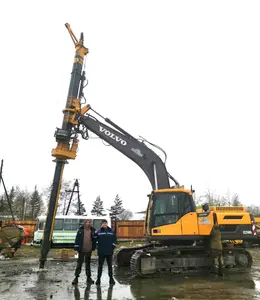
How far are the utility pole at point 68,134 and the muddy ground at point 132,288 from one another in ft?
5.60

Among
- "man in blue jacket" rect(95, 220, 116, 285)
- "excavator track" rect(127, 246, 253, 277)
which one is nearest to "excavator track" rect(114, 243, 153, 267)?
"excavator track" rect(127, 246, 253, 277)

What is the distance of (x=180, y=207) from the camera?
1016 centimetres

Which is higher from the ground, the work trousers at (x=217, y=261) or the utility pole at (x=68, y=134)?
the utility pole at (x=68, y=134)

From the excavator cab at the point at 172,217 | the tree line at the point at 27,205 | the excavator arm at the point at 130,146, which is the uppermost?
the tree line at the point at 27,205

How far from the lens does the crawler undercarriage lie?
9523mm

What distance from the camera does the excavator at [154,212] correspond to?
32.6ft

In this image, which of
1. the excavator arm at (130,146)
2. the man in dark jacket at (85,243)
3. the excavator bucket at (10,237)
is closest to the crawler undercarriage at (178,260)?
the man in dark jacket at (85,243)

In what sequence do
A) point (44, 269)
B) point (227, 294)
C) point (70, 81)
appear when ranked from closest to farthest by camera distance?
point (227, 294), point (44, 269), point (70, 81)

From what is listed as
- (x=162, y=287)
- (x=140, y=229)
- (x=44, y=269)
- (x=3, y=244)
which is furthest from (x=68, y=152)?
(x=140, y=229)

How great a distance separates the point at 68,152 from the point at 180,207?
474 centimetres

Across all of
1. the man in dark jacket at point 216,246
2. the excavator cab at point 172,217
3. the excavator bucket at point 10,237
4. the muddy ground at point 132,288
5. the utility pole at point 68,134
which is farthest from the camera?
the excavator bucket at point 10,237

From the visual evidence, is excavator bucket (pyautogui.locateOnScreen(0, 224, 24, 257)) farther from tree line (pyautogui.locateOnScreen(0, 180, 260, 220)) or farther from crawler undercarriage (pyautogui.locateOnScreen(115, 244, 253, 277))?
tree line (pyautogui.locateOnScreen(0, 180, 260, 220))

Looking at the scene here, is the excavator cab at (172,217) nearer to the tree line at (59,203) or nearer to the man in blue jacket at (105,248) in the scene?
the man in blue jacket at (105,248)

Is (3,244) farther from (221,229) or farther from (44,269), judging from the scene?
(221,229)
